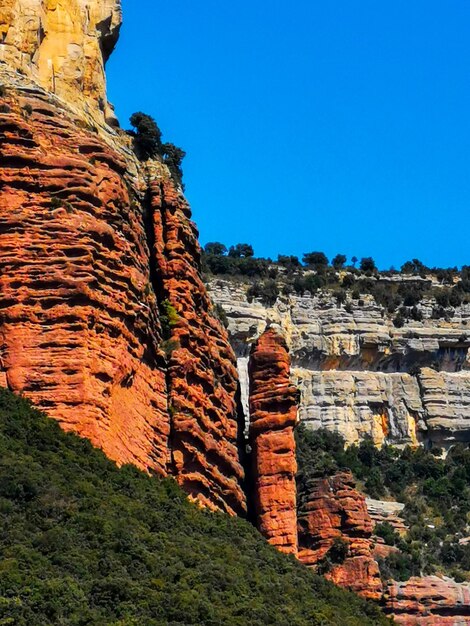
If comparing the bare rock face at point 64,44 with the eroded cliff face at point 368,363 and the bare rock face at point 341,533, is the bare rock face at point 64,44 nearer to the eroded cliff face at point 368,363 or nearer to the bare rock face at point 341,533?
the bare rock face at point 341,533

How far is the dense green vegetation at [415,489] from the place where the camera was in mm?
96500

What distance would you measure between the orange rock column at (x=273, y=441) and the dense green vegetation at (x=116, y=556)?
18.8 ft

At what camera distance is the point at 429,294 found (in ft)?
434

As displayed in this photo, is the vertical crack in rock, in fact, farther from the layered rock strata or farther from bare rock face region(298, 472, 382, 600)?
the layered rock strata

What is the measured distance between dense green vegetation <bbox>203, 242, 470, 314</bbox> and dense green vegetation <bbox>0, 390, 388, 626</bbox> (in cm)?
5632

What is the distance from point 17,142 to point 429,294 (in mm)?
63331

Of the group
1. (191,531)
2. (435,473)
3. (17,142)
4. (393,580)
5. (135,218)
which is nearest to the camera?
(191,531)

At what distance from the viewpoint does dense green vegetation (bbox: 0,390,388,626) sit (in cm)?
5294

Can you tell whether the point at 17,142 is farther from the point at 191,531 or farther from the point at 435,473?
the point at 435,473

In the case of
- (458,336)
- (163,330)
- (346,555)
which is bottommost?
(346,555)

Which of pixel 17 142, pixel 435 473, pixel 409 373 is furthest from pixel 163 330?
pixel 409 373

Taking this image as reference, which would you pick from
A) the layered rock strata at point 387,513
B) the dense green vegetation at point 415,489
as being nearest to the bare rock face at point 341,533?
the dense green vegetation at point 415,489

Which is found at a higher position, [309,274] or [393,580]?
[309,274]

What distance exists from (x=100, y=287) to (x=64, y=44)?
45.0 feet
